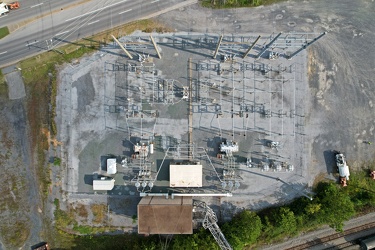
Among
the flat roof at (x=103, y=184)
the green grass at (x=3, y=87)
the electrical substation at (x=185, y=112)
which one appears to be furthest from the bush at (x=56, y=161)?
the green grass at (x=3, y=87)

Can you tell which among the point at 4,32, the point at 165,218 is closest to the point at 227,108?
the point at 165,218

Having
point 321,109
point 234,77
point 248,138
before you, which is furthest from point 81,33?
point 321,109

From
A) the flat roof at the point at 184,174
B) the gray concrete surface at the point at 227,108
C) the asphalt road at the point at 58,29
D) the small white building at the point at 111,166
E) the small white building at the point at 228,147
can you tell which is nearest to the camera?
the flat roof at the point at 184,174

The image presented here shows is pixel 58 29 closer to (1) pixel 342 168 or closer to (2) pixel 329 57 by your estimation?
(2) pixel 329 57

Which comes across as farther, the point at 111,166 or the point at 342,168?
the point at 342,168

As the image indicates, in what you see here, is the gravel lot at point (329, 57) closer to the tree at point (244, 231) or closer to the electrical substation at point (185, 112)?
the electrical substation at point (185, 112)
